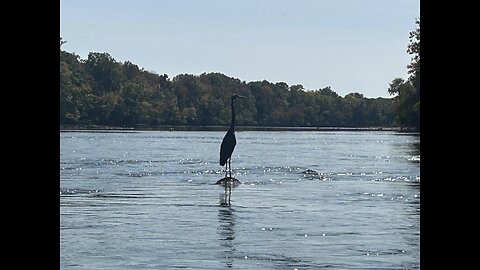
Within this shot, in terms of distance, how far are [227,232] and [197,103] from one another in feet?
313

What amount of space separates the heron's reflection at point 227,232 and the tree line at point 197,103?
84937 mm

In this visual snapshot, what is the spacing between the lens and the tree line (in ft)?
324

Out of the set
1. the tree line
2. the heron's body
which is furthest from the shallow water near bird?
the tree line

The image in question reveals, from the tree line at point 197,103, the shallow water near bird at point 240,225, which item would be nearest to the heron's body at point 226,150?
the shallow water near bird at point 240,225

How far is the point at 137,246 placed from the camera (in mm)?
7770

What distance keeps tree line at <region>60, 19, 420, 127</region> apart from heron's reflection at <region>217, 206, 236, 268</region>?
84.9 m

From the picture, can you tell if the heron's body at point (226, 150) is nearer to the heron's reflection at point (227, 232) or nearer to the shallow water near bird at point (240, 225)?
the shallow water near bird at point (240, 225)

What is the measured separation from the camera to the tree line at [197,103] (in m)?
98.8

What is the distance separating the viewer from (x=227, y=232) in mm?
8758
